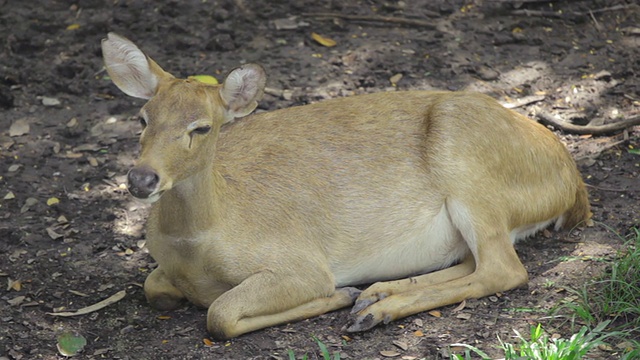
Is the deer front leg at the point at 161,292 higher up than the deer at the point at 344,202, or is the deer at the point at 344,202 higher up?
the deer at the point at 344,202

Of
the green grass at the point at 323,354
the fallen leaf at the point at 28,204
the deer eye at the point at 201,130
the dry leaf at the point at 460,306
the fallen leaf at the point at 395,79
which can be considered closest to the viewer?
the green grass at the point at 323,354

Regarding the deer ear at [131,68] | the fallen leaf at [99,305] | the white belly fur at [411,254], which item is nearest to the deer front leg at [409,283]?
the white belly fur at [411,254]

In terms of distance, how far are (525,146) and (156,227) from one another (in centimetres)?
241

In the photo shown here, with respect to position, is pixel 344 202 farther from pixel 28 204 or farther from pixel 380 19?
pixel 380 19

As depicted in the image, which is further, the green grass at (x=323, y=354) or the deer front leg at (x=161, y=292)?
the deer front leg at (x=161, y=292)

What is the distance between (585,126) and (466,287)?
2.44 metres

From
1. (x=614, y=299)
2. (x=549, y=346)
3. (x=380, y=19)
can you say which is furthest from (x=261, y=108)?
(x=549, y=346)

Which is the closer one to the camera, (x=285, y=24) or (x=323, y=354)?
(x=323, y=354)

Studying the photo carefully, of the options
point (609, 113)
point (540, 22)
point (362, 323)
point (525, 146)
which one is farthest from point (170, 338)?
point (540, 22)

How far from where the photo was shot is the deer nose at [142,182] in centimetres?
503

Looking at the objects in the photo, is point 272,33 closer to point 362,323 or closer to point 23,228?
point 23,228

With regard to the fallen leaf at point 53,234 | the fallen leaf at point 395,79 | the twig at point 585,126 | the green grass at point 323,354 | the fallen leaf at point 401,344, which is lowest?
the fallen leaf at point 53,234

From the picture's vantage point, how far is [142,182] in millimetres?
5039

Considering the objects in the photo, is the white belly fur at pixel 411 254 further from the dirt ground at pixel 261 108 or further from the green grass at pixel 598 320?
the green grass at pixel 598 320
